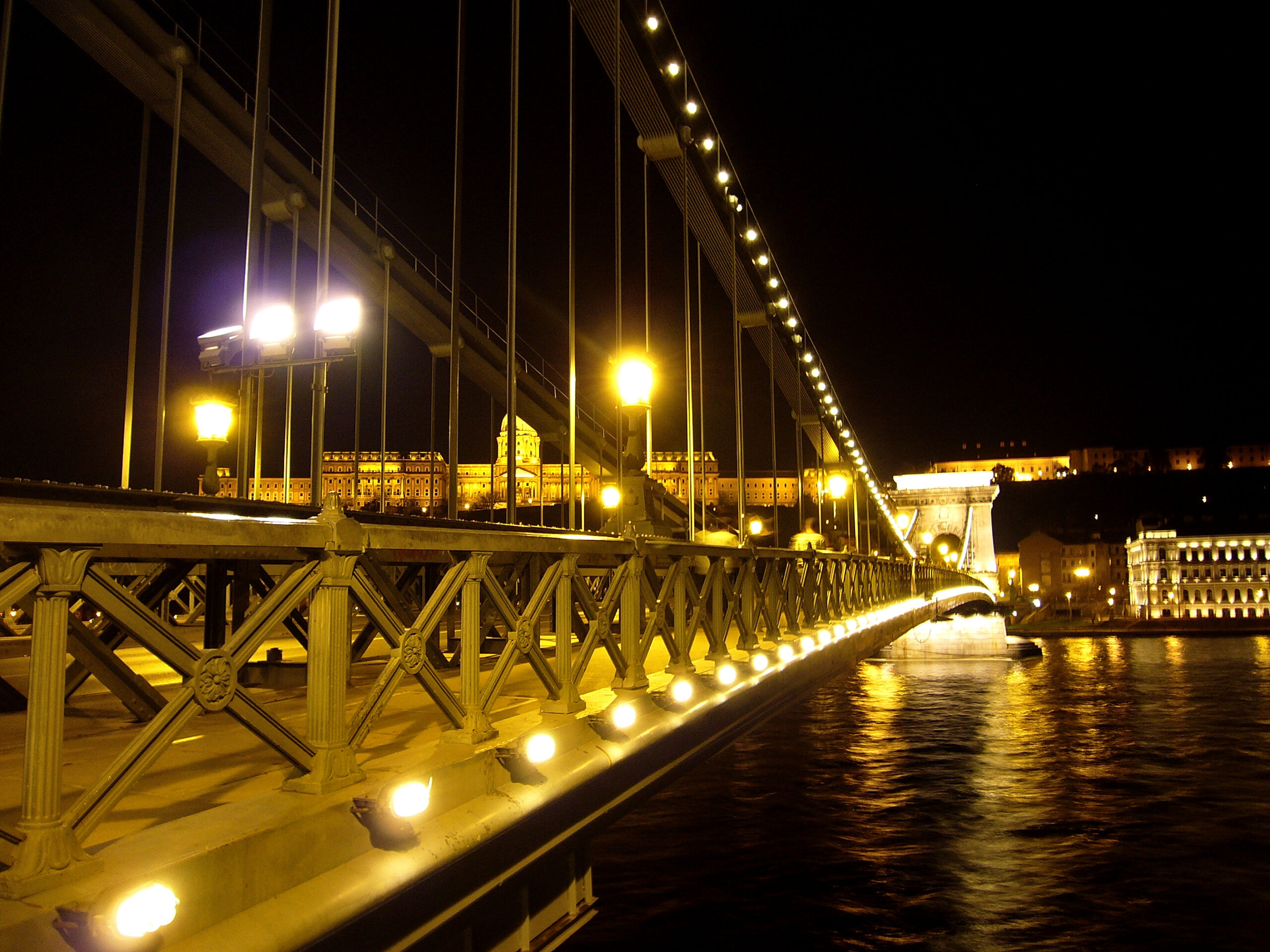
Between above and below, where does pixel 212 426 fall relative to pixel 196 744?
above

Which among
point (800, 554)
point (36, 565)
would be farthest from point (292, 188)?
point (36, 565)

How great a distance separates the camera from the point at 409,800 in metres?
2.94

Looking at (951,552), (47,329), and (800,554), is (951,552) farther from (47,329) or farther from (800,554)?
(47,329)

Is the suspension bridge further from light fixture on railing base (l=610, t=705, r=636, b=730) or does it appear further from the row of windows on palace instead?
the row of windows on palace

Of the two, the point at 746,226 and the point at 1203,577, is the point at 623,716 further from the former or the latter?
the point at 1203,577

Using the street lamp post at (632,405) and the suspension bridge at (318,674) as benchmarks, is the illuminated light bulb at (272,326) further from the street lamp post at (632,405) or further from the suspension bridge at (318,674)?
the street lamp post at (632,405)

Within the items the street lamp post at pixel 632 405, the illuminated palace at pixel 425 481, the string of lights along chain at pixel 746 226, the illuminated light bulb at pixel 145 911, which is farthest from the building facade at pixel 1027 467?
the illuminated light bulb at pixel 145 911

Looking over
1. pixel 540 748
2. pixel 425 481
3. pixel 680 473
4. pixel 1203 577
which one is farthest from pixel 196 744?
pixel 1203 577

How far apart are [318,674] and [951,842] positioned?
10491mm

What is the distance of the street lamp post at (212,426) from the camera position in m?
8.48

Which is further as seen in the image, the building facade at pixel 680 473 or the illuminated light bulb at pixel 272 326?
the building facade at pixel 680 473

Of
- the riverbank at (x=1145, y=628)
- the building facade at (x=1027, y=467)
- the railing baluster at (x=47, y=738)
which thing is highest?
the building facade at (x=1027, y=467)

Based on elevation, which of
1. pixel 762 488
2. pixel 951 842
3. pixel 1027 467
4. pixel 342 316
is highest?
pixel 1027 467

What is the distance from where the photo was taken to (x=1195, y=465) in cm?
13738
